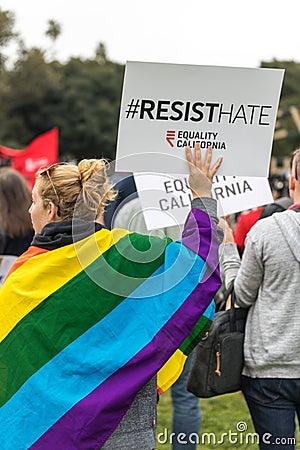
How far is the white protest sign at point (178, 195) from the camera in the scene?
3186 mm

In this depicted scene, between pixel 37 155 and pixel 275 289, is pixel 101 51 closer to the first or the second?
pixel 37 155

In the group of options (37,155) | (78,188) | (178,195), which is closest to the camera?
(78,188)

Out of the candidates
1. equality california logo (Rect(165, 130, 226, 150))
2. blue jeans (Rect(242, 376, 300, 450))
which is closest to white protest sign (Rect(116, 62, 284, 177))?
equality california logo (Rect(165, 130, 226, 150))

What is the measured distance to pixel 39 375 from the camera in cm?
260

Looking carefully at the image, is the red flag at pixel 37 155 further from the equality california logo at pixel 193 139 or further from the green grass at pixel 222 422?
the equality california logo at pixel 193 139

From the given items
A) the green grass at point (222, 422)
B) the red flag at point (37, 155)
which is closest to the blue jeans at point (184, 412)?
the green grass at point (222, 422)

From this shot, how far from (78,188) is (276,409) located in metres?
1.26

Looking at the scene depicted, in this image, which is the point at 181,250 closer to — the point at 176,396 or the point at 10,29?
the point at 176,396

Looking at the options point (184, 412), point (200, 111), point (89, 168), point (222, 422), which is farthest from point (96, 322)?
point (222, 422)

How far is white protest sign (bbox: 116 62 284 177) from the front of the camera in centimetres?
286

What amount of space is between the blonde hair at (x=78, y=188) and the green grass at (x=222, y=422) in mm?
2306

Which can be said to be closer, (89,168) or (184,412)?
(89,168)

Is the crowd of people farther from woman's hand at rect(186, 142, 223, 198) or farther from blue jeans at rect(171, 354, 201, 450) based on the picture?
blue jeans at rect(171, 354, 201, 450)

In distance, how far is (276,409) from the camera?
320 centimetres
